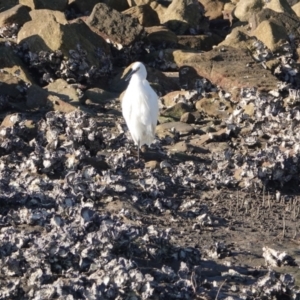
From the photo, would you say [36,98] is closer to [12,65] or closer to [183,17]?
[12,65]

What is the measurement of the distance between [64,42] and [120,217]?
596cm

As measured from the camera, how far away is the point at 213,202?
30.9 ft

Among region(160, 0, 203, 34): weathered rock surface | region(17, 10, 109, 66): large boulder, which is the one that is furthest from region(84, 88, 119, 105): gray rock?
region(160, 0, 203, 34): weathered rock surface

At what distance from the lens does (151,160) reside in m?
10.7

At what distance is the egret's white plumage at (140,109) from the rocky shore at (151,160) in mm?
174

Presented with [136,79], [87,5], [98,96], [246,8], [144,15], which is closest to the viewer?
[136,79]

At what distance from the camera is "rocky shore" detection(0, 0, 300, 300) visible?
23.3ft

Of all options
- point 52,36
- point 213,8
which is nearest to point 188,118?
point 52,36

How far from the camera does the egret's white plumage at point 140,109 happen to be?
1137cm

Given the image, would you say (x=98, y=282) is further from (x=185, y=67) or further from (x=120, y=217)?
(x=185, y=67)

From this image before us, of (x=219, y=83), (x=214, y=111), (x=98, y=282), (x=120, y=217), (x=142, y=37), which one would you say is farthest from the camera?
(x=142, y=37)

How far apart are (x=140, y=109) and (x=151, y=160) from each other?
4.46 ft

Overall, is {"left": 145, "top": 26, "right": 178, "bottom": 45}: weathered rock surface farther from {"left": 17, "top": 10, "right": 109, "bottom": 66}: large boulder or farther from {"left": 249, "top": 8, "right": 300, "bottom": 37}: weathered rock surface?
{"left": 17, "top": 10, "right": 109, "bottom": 66}: large boulder

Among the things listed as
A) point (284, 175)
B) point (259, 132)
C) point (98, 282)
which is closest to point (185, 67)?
point (259, 132)
